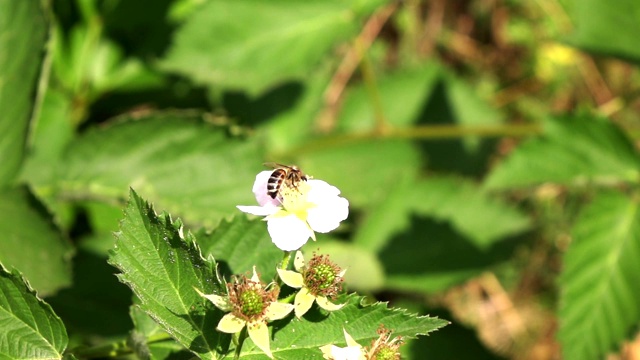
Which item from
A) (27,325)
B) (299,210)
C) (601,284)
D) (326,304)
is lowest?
(601,284)

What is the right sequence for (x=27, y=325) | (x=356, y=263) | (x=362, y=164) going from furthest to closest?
(x=362, y=164), (x=356, y=263), (x=27, y=325)

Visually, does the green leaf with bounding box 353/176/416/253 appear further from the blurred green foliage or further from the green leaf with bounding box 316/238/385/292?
the green leaf with bounding box 316/238/385/292

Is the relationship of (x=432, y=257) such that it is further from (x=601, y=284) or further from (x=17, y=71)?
(x=17, y=71)

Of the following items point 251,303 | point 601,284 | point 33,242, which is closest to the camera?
point 251,303

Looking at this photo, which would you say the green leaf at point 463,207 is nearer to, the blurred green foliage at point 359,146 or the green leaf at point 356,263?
the blurred green foliage at point 359,146

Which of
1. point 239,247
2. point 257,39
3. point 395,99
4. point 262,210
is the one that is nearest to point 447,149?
point 395,99

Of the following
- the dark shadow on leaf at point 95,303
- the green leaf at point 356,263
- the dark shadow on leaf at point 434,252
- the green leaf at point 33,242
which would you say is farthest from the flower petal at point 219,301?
the dark shadow on leaf at point 434,252
